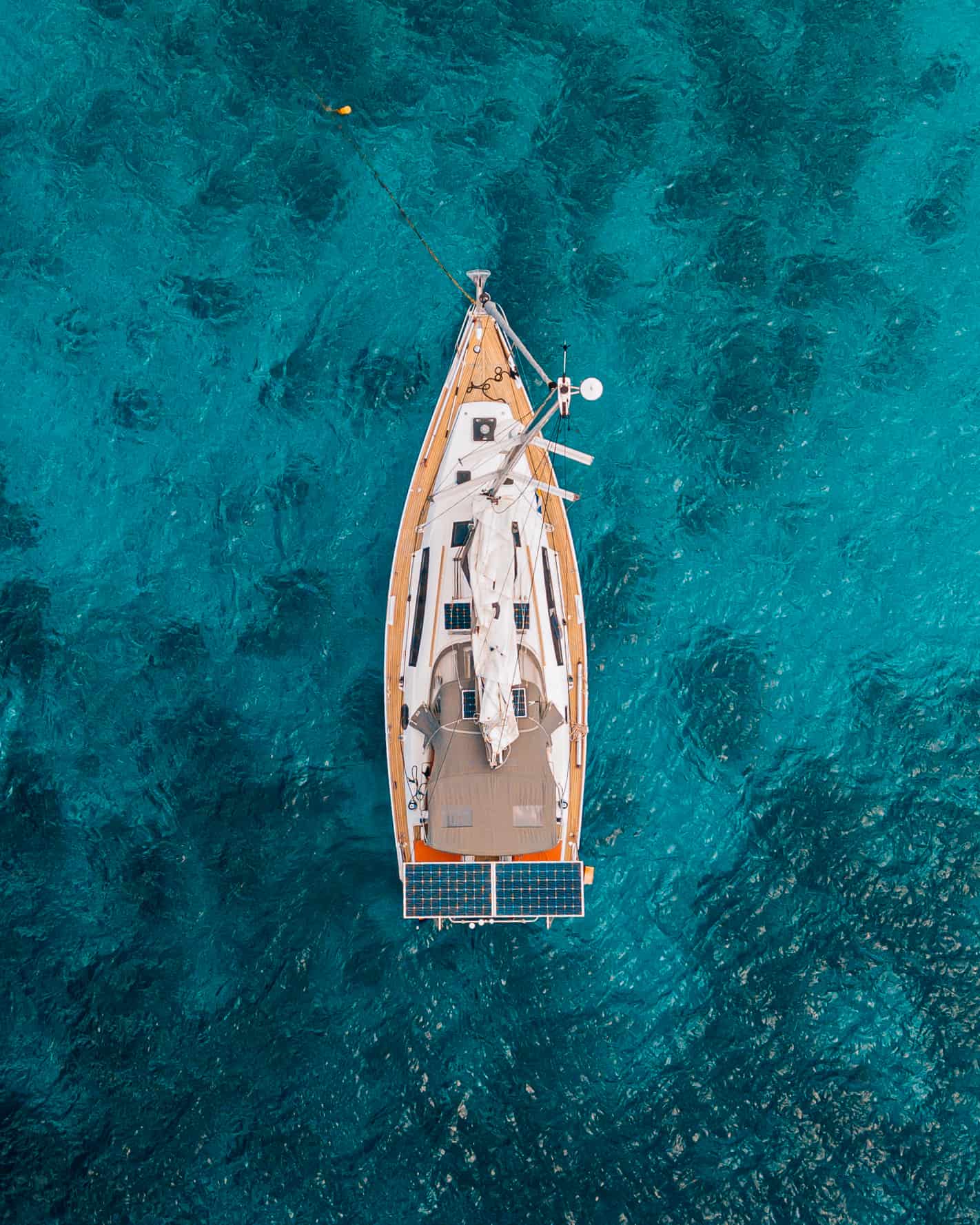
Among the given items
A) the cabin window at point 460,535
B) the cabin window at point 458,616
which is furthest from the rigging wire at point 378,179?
the cabin window at point 458,616

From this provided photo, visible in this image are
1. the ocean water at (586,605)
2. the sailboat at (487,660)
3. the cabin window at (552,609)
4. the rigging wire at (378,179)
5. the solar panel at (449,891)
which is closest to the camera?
the solar panel at (449,891)

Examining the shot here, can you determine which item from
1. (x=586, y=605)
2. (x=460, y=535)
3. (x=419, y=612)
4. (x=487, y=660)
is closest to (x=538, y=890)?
(x=487, y=660)

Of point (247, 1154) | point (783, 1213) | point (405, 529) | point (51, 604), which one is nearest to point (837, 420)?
point (405, 529)

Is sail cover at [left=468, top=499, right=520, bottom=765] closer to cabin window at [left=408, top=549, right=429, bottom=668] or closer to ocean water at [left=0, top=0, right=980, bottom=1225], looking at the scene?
cabin window at [left=408, top=549, right=429, bottom=668]

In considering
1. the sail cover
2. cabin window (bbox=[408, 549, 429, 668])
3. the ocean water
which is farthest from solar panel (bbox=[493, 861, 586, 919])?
cabin window (bbox=[408, 549, 429, 668])

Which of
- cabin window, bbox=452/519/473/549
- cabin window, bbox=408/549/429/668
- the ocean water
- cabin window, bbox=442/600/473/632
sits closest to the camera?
the ocean water

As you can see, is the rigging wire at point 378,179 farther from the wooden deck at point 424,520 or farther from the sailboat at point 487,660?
the wooden deck at point 424,520
